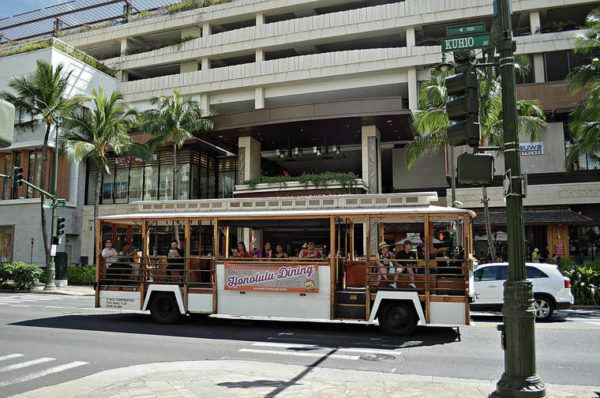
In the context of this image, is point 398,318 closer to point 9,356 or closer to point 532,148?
point 9,356

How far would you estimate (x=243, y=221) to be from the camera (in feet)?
43.3

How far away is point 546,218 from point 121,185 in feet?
93.8

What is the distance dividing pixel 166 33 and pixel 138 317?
35604 millimetres

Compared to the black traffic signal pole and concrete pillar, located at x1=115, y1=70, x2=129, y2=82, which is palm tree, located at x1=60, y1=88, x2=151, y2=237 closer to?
concrete pillar, located at x1=115, y1=70, x2=129, y2=82

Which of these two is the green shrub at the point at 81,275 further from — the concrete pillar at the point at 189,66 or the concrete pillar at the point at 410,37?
the concrete pillar at the point at 410,37

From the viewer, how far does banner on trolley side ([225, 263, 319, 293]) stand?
11.9 m

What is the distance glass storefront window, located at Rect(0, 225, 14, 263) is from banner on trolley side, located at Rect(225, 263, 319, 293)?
29.7 metres

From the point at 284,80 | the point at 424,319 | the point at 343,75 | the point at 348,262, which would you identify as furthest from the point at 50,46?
the point at 424,319

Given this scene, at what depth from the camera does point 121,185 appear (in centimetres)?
3700

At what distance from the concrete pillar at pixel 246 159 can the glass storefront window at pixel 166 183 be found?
224 inches

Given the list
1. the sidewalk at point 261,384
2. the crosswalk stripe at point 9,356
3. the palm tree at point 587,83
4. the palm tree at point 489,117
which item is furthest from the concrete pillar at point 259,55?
the sidewalk at point 261,384

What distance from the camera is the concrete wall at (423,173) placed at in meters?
31.7

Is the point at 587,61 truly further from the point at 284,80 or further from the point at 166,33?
the point at 166,33

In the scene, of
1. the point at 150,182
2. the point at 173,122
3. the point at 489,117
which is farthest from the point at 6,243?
the point at 489,117
